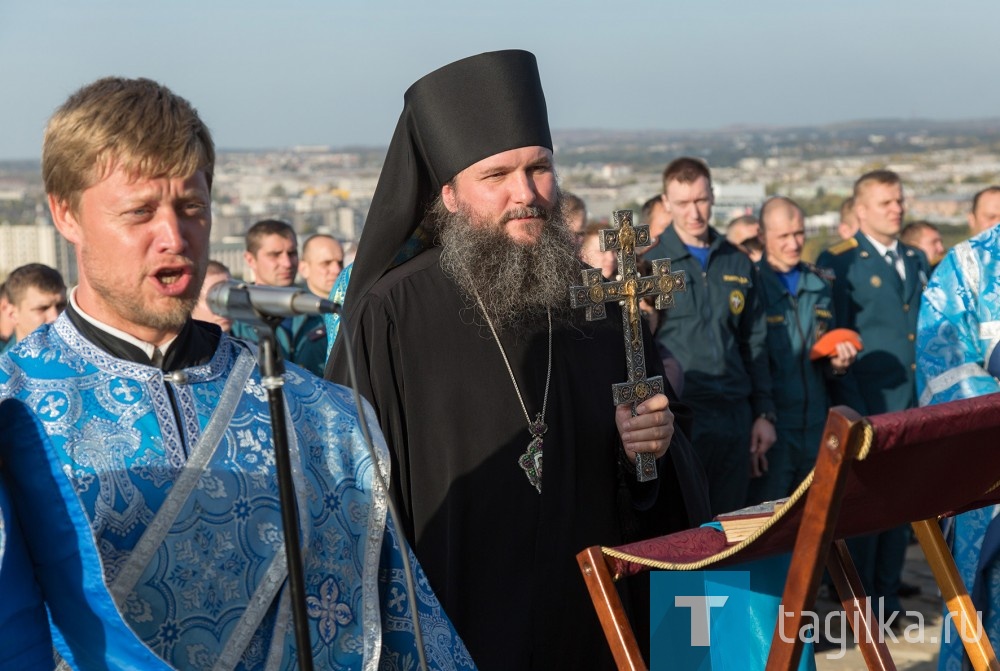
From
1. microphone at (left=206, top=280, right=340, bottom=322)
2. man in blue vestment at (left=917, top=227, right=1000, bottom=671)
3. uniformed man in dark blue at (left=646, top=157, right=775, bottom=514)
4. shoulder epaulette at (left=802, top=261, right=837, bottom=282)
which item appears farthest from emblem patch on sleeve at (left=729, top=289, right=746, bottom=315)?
microphone at (left=206, top=280, right=340, bottom=322)

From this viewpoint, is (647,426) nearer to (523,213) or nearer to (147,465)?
(523,213)

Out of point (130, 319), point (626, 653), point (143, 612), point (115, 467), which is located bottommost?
point (626, 653)

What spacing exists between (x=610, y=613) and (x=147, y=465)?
911mm

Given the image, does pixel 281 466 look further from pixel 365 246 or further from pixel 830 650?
pixel 830 650

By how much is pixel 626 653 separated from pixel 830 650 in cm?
438

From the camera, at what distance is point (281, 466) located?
2043 mm

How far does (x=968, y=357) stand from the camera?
173 inches

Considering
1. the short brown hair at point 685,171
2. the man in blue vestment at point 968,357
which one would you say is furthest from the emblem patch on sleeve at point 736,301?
the man in blue vestment at point 968,357

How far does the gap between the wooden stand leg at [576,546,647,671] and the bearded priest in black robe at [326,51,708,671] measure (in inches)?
31.8

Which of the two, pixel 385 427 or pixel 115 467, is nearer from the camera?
pixel 115 467

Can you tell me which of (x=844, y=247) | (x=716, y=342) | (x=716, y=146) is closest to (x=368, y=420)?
(x=716, y=342)

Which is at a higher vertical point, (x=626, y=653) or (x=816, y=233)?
(x=626, y=653)

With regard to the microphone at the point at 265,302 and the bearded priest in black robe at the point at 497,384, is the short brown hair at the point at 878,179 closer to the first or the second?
the bearded priest in black robe at the point at 497,384

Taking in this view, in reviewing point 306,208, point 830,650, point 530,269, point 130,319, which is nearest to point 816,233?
point 306,208
